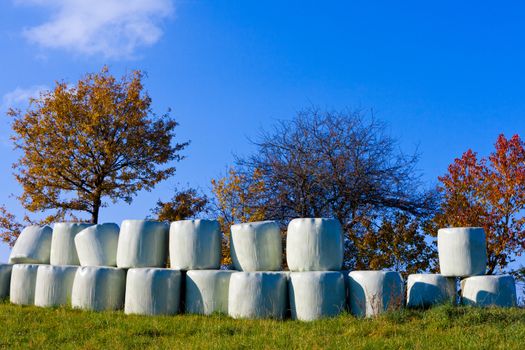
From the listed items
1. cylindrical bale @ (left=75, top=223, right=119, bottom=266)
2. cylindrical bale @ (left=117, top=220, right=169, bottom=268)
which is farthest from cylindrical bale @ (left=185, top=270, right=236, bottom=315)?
cylindrical bale @ (left=75, top=223, right=119, bottom=266)

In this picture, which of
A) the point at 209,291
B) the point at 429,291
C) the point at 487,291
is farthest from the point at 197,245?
the point at 487,291

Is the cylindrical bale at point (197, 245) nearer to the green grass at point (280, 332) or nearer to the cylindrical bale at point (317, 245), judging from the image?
the green grass at point (280, 332)

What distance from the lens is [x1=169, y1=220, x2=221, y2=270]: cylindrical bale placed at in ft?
32.2

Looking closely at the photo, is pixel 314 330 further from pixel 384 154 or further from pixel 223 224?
pixel 223 224

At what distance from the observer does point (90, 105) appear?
Answer: 2145 centimetres

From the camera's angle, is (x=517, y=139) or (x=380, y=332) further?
(x=517, y=139)

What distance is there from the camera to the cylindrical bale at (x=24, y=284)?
11398mm

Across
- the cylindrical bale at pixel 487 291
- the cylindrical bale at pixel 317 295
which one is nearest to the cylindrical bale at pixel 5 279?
the cylindrical bale at pixel 317 295

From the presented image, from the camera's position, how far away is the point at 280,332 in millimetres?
7746

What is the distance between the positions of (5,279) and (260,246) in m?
5.88

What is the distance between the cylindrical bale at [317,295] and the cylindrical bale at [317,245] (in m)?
0.18

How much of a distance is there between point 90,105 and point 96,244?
11827mm

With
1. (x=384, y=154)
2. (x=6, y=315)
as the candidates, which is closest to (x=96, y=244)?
(x=6, y=315)

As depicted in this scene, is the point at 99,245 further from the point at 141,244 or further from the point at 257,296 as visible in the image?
the point at 257,296
